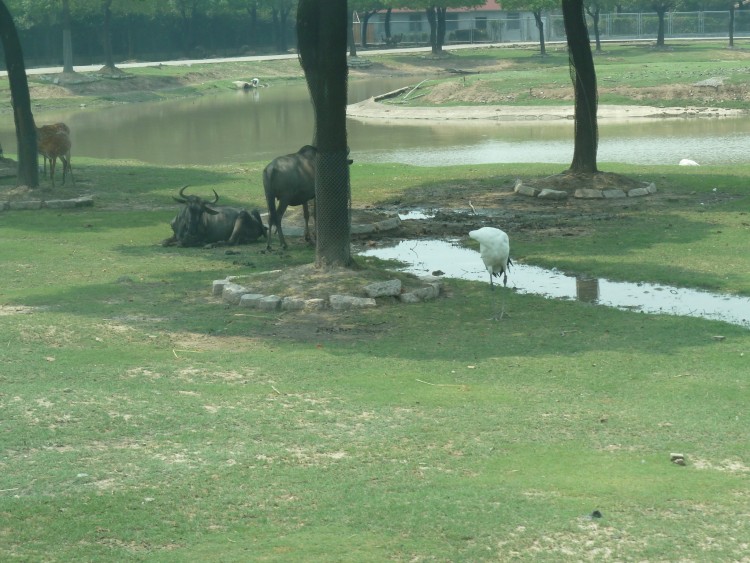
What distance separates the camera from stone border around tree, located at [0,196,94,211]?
24.3m

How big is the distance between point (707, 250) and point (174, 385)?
10250 millimetres

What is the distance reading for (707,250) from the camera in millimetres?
18641

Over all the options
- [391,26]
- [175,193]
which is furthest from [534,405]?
[391,26]

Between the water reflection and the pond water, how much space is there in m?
15.7

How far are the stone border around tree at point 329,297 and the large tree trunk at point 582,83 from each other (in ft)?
32.3

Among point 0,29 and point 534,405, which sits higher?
point 0,29

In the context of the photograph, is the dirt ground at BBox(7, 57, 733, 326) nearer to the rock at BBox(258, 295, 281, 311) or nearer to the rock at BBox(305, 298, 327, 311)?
the rock at BBox(305, 298, 327, 311)

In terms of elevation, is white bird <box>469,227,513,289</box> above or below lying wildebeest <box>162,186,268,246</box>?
above

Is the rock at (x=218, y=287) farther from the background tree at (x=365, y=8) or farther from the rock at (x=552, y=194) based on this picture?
the background tree at (x=365, y=8)

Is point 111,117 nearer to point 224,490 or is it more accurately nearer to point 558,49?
point 558,49

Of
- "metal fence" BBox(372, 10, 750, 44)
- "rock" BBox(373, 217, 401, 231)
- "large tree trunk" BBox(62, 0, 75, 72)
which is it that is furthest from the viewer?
"metal fence" BBox(372, 10, 750, 44)

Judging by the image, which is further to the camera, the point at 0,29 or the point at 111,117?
the point at 111,117

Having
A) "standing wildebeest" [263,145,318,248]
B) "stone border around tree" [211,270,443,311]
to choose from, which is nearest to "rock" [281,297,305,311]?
"stone border around tree" [211,270,443,311]

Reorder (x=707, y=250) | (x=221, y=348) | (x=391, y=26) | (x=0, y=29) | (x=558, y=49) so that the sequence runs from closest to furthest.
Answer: (x=221, y=348) < (x=707, y=250) < (x=0, y=29) < (x=558, y=49) < (x=391, y=26)
